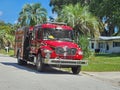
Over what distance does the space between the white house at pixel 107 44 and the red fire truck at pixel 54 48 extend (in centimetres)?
3924

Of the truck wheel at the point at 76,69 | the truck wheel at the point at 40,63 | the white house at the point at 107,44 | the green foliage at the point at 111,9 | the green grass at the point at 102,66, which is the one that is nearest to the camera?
the truck wheel at the point at 40,63

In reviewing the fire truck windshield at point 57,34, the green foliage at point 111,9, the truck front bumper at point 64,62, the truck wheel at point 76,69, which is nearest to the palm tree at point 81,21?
the green foliage at point 111,9

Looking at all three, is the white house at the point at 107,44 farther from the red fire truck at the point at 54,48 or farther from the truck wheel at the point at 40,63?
the truck wheel at the point at 40,63

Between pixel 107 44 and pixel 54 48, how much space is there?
47.6 meters

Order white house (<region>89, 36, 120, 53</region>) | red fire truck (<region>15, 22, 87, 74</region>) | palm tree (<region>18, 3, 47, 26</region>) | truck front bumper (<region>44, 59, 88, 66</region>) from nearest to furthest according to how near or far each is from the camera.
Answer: truck front bumper (<region>44, 59, 88, 66</region>) < red fire truck (<region>15, 22, 87, 74</region>) < white house (<region>89, 36, 120, 53</region>) < palm tree (<region>18, 3, 47, 26</region>)

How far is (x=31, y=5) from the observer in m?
77.2

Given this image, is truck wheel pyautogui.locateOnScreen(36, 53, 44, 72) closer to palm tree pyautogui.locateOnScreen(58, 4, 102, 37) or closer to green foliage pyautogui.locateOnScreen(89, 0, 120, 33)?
palm tree pyautogui.locateOnScreen(58, 4, 102, 37)

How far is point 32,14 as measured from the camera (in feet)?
252

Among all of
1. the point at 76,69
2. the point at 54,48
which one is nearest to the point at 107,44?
the point at 76,69

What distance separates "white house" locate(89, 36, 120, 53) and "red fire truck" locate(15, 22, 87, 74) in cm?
3924

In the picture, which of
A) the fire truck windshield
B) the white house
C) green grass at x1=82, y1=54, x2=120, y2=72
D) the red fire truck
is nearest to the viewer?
the red fire truck

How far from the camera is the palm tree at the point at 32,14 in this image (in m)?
75.8

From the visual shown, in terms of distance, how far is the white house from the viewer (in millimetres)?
64931

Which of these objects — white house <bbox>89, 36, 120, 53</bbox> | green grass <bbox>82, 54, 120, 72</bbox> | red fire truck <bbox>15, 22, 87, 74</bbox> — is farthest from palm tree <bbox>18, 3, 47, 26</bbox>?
red fire truck <bbox>15, 22, 87, 74</bbox>
